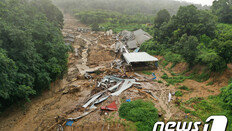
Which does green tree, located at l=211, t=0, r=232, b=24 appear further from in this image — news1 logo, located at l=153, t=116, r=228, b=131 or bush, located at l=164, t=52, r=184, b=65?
news1 logo, located at l=153, t=116, r=228, b=131

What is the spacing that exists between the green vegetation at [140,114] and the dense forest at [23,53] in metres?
6.78

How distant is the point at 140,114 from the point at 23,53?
9.48 metres

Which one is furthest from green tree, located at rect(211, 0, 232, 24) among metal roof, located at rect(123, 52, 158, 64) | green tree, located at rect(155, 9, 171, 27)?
metal roof, located at rect(123, 52, 158, 64)

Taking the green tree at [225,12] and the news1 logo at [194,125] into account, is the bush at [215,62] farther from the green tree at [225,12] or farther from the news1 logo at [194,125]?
the green tree at [225,12]

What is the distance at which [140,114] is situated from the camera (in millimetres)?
8828

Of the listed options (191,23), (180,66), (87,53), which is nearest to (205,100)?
(180,66)

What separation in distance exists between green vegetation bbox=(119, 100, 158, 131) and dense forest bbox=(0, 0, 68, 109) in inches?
267

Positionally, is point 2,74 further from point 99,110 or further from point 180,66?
point 180,66

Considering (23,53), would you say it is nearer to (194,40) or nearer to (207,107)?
(207,107)

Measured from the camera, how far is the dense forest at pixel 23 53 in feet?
28.8

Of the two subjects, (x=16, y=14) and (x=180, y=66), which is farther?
(x=180, y=66)

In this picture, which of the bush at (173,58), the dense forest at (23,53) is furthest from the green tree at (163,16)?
the dense forest at (23,53)

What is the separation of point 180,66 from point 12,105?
701 inches

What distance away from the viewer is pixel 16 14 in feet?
38.1
